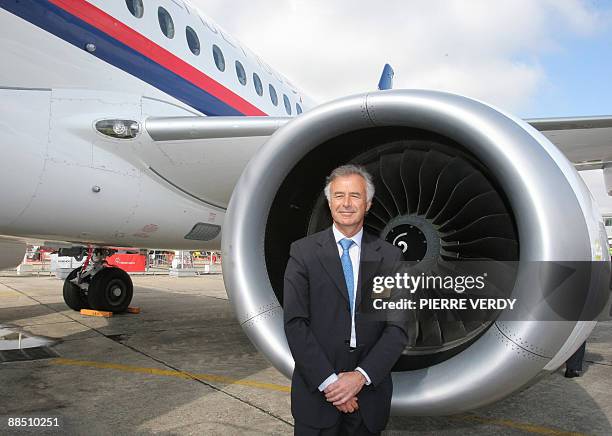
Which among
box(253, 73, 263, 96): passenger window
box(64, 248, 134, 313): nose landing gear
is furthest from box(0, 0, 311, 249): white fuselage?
box(64, 248, 134, 313): nose landing gear

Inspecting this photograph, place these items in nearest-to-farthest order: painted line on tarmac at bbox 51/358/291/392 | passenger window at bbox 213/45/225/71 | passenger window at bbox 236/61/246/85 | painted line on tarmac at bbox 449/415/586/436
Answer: painted line on tarmac at bbox 449/415/586/436 < painted line on tarmac at bbox 51/358/291/392 < passenger window at bbox 213/45/225/71 < passenger window at bbox 236/61/246/85

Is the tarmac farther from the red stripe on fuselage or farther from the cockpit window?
the cockpit window

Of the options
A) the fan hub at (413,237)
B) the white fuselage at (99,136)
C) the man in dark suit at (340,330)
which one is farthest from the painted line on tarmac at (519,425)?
the white fuselage at (99,136)

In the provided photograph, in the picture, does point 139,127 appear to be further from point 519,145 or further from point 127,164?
point 519,145

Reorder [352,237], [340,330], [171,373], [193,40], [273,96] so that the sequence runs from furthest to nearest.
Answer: [273,96]
[193,40]
[171,373]
[352,237]
[340,330]

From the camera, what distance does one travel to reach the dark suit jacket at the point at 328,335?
65.6 inches

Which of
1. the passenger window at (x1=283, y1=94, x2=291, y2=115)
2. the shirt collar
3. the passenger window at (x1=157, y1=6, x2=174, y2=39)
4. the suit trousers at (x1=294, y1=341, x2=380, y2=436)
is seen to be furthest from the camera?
the passenger window at (x1=283, y1=94, x2=291, y2=115)

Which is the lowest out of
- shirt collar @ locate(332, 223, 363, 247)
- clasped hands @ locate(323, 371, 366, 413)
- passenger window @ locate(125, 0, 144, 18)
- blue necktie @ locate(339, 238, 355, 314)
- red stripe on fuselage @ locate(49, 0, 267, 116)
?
clasped hands @ locate(323, 371, 366, 413)

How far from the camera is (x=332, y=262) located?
1.77m

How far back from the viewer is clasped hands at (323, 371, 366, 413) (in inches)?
63.6

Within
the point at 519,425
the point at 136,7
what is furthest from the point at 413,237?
the point at 136,7

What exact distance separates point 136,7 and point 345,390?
3.70 meters

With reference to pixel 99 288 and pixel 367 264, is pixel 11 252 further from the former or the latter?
pixel 367 264

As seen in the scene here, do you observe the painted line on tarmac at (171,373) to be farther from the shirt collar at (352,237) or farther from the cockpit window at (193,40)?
the cockpit window at (193,40)
